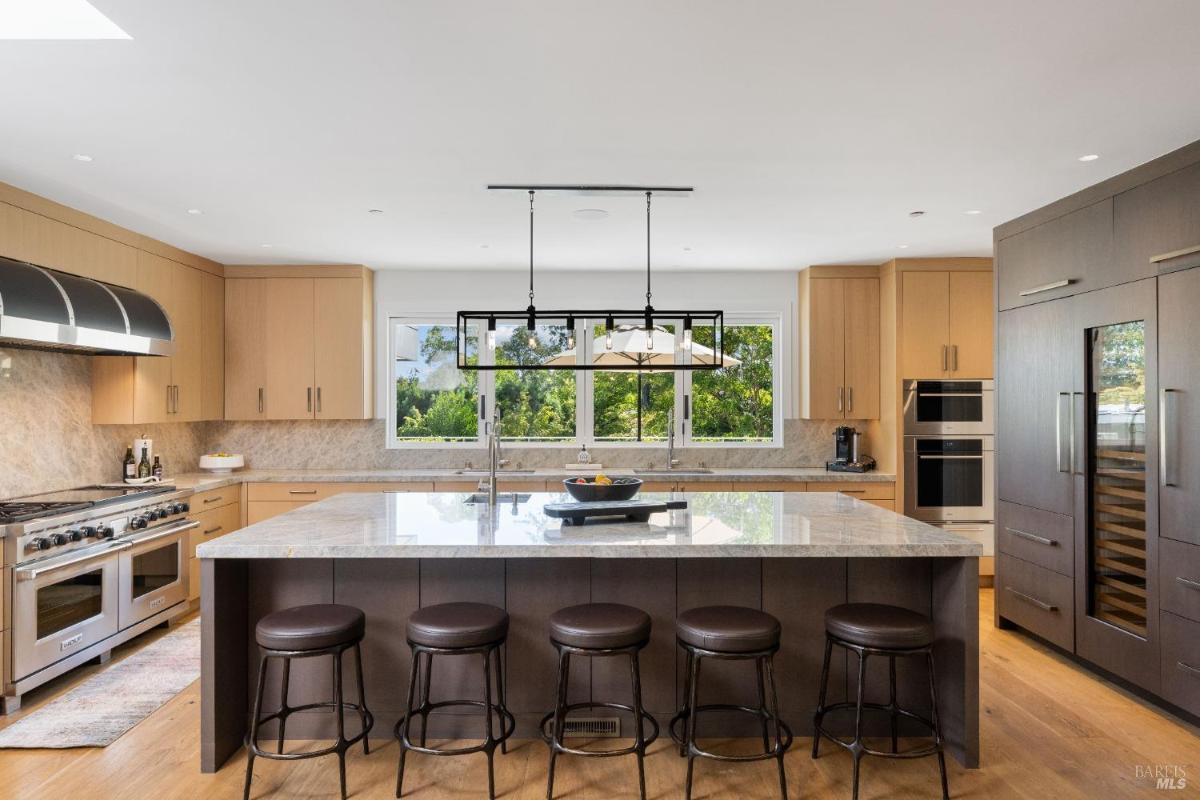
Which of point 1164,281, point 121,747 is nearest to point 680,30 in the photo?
point 1164,281

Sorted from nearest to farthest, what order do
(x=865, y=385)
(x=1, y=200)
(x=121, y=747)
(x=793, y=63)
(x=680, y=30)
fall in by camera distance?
(x=680, y=30) < (x=793, y=63) < (x=121, y=747) < (x=1, y=200) < (x=865, y=385)

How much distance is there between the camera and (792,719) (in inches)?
117

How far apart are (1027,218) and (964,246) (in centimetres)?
86

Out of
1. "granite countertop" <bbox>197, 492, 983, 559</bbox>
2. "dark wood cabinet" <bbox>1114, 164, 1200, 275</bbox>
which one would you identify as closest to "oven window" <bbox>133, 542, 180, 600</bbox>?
"granite countertop" <bbox>197, 492, 983, 559</bbox>

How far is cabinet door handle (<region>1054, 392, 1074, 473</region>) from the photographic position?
3.79 m

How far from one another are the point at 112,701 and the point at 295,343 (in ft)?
9.56

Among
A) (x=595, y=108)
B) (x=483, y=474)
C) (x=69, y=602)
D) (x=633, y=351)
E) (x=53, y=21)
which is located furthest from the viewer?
(x=483, y=474)

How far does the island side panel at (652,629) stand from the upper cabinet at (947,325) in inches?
128

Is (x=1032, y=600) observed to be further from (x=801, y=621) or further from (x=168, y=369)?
(x=168, y=369)

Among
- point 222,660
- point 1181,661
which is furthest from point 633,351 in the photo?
point 1181,661

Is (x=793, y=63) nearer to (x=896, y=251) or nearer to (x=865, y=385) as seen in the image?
(x=896, y=251)

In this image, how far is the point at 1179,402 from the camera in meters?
3.11

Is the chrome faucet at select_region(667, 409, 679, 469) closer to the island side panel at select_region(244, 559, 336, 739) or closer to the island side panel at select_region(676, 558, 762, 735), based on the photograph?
the island side panel at select_region(676, 558, 762, 735)

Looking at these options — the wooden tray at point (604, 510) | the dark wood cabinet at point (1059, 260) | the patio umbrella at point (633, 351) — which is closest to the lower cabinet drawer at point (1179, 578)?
the dark wood cabinet at point (1059, 260)
